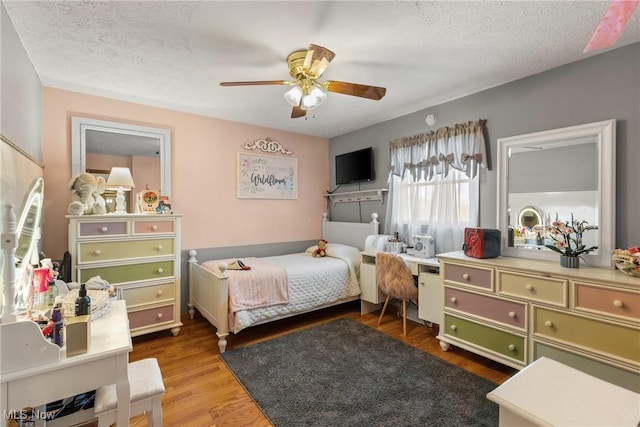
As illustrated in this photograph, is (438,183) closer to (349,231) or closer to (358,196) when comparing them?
(358,196)

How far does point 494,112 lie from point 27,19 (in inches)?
141

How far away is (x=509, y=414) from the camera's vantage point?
105cm

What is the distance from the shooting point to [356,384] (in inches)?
83.6

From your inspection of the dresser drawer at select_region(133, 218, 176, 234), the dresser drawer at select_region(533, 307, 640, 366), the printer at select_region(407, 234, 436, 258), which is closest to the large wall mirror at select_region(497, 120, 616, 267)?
the dresser drawer at select_region(533, 307, 640, 366)

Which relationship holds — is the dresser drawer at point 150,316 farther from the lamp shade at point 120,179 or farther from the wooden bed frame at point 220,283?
the lamp shade at point 120,179

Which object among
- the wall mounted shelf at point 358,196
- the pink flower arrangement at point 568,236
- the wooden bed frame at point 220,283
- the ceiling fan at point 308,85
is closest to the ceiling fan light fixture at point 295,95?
the ceiling fan at point 308,85

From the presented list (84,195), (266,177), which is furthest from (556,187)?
(84,195)

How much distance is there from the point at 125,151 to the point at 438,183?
3445mm

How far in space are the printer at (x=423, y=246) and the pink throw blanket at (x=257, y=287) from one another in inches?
57.5

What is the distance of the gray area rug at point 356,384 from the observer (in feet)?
5.89

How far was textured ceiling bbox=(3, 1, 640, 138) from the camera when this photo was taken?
1681mm

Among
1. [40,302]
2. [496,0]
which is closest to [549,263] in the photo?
[496,0]

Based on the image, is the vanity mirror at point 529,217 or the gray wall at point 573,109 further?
the vanity mirror at point 529,217

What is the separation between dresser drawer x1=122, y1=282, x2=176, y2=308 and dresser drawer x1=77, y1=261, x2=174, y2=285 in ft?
0.29
